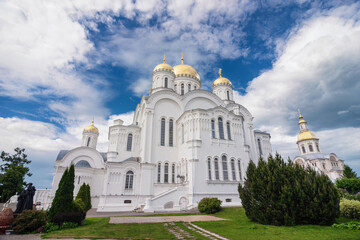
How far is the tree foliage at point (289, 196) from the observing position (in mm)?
9664

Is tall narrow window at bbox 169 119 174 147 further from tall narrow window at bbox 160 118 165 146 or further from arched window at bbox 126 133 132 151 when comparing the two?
arched window at bbox 126 133 132 151

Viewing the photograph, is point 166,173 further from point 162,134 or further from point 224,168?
point 224,168

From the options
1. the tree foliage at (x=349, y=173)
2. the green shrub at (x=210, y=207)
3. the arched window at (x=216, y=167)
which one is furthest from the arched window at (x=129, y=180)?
the tree foliage at (x=349, y=173)

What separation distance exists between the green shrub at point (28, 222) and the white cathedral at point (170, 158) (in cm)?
984

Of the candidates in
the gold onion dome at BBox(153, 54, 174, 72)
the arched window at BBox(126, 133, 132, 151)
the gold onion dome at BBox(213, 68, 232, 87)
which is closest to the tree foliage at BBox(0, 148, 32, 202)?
the arched window at BBox(126, 133, 132, 151)

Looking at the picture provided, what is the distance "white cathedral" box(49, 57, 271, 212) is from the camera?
2031cm

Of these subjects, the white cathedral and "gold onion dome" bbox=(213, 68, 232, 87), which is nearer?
the white cathedral

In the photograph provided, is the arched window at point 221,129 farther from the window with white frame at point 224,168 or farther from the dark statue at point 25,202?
the dark statue at point 25,202

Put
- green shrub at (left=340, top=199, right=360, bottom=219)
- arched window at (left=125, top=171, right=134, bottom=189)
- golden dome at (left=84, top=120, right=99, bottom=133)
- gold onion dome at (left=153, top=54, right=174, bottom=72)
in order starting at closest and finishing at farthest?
green shrub at (left=340, top=199, right=360, bottom=219) → arched window at (left=125, top=171, right=134, bottom=189) → gold onion dome at (left=153, top=54, right=174, bottom=72) → golden dome at (left=84, top=120, right=99, bottom=133)

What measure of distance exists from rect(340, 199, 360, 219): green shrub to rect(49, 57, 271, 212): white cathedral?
10269mm

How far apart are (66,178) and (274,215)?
11614 millimetres

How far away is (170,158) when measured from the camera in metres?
23.6

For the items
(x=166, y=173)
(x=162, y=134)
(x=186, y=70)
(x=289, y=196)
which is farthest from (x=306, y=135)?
(x=289, y=196)

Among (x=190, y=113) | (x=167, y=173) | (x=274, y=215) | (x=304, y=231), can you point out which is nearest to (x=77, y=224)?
(x=274, y=215)
